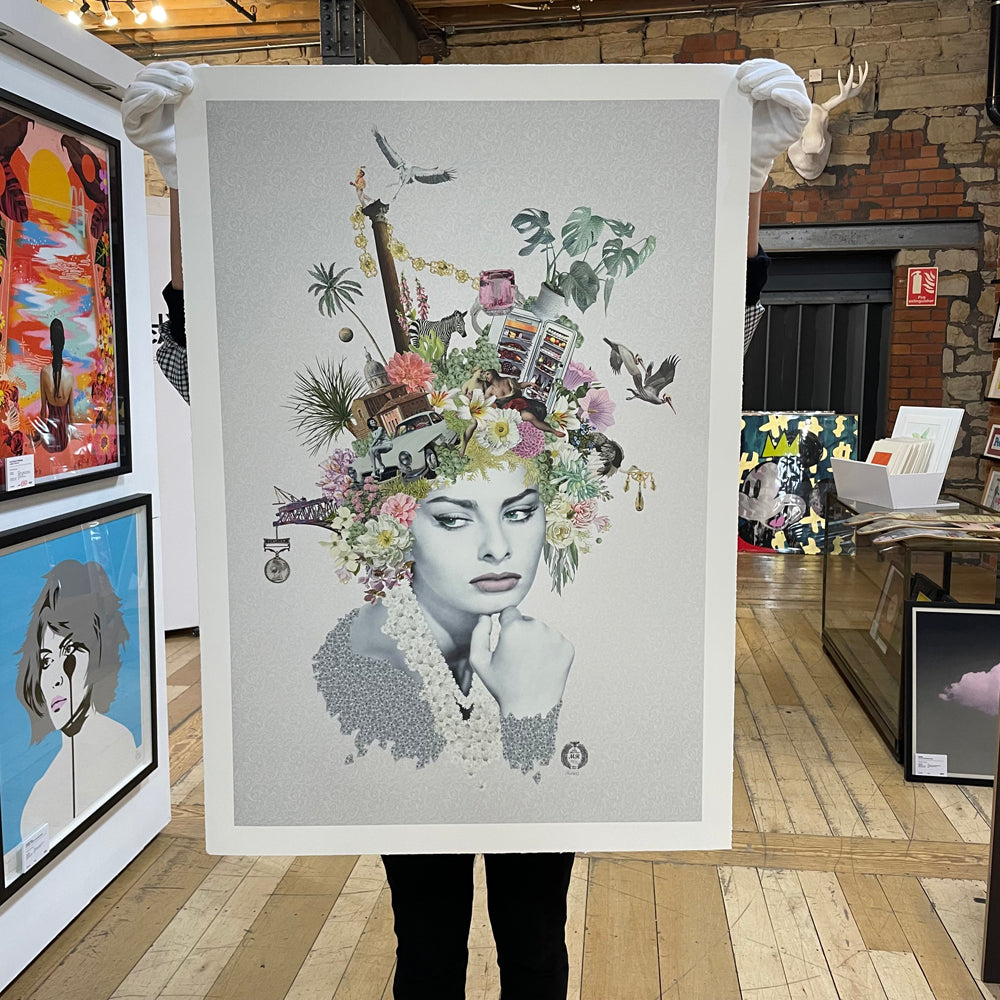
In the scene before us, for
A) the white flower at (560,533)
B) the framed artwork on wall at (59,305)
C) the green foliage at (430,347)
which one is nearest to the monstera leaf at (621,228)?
the green foliage at (430,347)

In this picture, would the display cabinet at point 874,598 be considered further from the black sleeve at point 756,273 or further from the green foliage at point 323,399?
the green foliage at point 323,399

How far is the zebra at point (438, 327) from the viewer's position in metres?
1.08

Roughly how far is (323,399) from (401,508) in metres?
0.16

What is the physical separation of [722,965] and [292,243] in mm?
1777

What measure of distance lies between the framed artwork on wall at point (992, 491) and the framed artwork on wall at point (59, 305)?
5175mm

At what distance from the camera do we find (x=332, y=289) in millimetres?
1068

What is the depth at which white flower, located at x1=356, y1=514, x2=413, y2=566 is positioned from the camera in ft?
3.63

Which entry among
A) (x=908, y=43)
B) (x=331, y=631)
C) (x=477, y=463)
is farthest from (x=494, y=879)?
(x=908, y=43)

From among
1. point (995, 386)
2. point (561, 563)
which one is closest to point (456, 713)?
point (561, 563)

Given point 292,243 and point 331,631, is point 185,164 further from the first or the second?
point 331,631

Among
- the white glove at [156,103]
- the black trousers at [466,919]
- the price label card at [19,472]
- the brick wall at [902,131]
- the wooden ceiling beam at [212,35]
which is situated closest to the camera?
the white glove at [156,103]

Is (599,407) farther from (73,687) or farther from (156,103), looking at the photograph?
(73,687)

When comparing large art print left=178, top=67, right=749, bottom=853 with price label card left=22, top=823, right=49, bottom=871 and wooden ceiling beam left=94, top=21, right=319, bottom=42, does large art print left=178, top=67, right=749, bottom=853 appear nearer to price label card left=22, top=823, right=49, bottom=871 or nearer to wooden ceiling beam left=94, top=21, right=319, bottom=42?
price label card left=22, top=823, right=49, bottom=871

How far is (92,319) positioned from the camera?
2.18m
